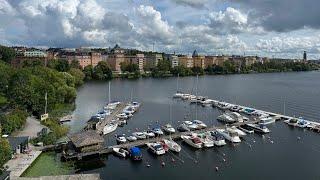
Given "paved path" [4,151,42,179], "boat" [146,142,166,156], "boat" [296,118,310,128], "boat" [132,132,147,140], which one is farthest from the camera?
"boat" [296,118,310,128]

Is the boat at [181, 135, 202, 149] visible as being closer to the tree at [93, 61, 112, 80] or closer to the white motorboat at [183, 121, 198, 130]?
the white motorboat at [183, 121, 198, 130]

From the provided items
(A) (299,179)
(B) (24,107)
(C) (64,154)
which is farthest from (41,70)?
(A) (299,179)

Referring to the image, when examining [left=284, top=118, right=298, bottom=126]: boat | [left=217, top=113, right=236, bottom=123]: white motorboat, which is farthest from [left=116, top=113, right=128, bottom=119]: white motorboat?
[left=284, top=118, right=298, bottom=126]: boat

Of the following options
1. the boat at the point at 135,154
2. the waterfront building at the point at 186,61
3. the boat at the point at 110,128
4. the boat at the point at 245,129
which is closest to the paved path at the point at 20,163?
the boat at the point at 135,154

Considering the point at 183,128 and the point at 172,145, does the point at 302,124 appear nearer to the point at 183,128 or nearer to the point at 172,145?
the point at 183,128

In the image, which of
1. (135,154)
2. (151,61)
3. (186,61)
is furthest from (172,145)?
(186,61)

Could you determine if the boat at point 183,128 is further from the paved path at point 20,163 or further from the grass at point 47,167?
the paved path at point 20,163
